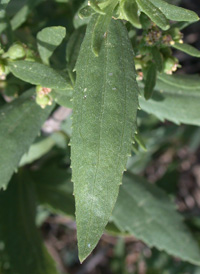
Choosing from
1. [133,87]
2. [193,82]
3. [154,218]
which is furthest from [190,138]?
[133,87]

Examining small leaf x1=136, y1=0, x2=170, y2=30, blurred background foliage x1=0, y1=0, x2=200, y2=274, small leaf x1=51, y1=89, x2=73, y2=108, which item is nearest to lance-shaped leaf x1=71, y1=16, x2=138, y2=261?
small leaf x1=136, y1=0, x2=170, y2=30

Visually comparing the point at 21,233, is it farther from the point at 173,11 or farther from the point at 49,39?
the point at 173,11

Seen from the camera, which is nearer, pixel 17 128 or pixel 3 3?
pixel 3 3

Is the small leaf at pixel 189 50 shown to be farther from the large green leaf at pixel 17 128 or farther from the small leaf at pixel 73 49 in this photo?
the large green leaf at pixel 17 128

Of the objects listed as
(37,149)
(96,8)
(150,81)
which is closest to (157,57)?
(150,81)

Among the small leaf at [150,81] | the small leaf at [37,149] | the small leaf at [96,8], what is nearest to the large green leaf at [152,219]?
the small leaf at [37,149]

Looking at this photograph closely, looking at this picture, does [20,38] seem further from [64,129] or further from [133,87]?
[133,87]
